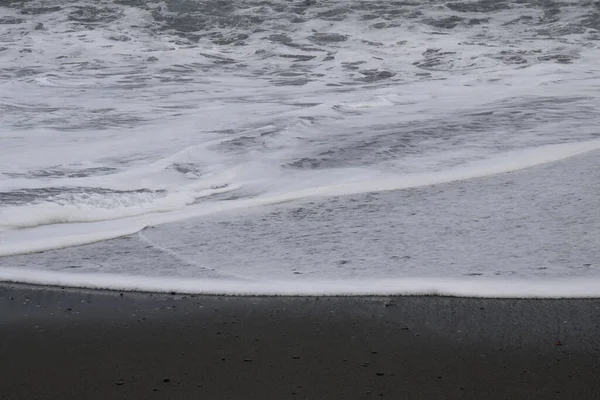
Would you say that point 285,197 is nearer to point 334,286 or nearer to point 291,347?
point 334,286

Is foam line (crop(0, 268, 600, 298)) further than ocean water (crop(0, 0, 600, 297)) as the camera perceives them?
No

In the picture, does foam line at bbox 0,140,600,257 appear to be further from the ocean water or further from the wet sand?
the wet sand

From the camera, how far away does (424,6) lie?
1337 centimetres

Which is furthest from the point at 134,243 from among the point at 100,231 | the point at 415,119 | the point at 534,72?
the point at 534,72

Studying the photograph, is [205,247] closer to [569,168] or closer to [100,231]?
[100,231]

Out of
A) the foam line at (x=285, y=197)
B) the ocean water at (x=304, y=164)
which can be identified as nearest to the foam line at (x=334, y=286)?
the ocean water at (x=304, y=164)

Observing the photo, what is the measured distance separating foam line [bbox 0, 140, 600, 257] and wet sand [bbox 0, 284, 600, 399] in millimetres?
565

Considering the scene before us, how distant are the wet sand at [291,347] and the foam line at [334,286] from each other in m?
0.05

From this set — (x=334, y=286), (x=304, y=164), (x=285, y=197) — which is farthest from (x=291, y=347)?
(x=304, y=164)

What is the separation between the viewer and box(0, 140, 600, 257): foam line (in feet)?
11.2

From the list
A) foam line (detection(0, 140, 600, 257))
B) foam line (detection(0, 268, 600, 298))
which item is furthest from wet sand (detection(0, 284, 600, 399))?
foam line (detection(0, 140, 600, 257))

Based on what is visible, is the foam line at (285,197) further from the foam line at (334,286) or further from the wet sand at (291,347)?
the wet sand at (291,347)

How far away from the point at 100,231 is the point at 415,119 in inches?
137

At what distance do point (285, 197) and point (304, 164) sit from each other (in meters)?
0.87
